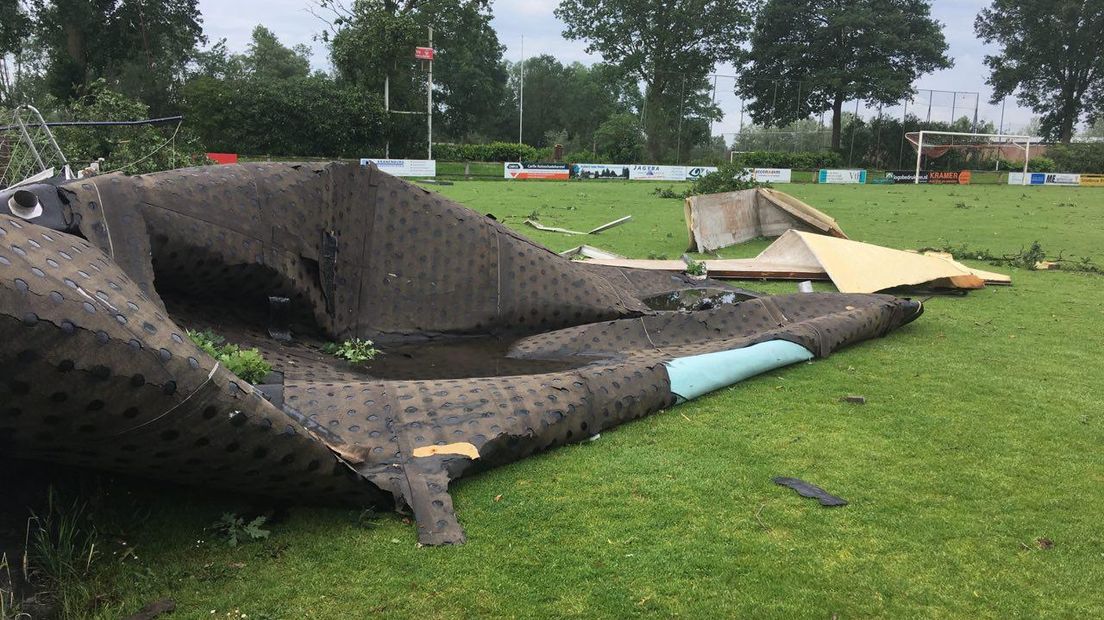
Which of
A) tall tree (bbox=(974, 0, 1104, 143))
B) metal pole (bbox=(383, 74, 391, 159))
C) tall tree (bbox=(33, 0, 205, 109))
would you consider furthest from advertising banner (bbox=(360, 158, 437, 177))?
tall tree (bbox=(974, 0, 1104, 143))

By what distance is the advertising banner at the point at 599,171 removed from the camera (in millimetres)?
36250

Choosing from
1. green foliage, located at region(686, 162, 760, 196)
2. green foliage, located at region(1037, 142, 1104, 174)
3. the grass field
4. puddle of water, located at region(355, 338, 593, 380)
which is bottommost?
the grass field

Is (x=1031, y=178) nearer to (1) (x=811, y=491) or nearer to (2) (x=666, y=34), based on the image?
(2) (x=666, y=34)

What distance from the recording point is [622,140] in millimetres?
43125

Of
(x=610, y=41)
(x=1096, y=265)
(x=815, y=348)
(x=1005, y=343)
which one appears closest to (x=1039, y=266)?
(x=1096, y=265)

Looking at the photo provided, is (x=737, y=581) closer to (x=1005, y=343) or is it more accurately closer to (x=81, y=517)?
(x=81, y=517)

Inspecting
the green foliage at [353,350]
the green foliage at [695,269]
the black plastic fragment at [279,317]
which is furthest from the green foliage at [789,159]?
the black plastic fragment at [279,317]

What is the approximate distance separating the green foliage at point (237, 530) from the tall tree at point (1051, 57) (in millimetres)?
65670

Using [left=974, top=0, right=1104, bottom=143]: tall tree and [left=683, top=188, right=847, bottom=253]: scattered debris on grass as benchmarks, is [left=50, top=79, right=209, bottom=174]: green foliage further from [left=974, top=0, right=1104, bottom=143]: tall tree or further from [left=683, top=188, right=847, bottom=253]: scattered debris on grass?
[left=974, top=0, right=1104, bottom=143]: tall tree

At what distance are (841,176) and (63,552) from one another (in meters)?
41.6

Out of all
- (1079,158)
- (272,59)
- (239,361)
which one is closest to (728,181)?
(239,361)

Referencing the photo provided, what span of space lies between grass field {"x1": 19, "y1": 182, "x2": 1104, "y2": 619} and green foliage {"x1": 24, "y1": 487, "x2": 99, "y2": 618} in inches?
3.0

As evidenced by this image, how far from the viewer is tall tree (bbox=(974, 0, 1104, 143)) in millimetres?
52250

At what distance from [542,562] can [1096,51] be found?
220ft
